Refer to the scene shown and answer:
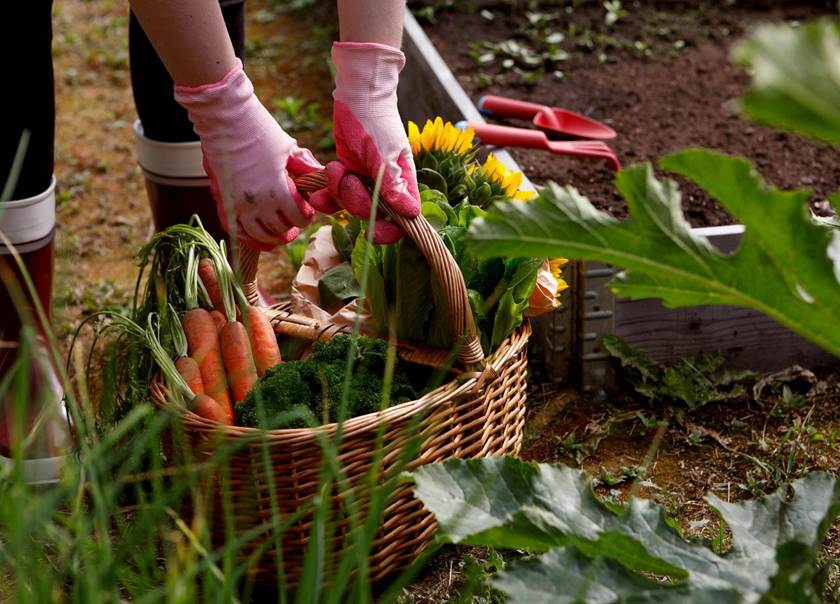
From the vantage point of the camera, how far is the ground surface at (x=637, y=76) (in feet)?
8.94

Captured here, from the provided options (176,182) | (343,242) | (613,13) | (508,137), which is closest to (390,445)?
(343,242)

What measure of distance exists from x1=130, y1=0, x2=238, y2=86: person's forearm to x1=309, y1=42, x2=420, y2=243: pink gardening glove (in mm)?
188

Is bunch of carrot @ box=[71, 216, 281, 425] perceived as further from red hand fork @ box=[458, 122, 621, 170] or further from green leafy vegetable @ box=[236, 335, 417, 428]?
red hand fork @ box=[458, 122, 621, 170]

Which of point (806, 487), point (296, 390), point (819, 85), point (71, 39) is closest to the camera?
point (819, 85)

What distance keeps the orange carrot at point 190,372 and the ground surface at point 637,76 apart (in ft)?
3.92

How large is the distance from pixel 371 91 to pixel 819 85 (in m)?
0.90

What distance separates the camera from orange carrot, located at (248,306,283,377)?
1743 millimetres

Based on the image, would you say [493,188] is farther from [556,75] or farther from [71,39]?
[71,39]

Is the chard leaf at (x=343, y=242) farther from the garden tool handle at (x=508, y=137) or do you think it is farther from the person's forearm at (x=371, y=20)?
the garden tool handle at (x=508, y=137)

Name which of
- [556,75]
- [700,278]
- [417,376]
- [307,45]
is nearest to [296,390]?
[417,376]

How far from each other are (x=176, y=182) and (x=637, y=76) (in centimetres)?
166

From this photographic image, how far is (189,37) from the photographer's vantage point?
158 centimetres

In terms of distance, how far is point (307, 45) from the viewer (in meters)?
4.17

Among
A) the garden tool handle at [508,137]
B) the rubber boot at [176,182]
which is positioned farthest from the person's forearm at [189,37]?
the garden tool handle at [508,137]
